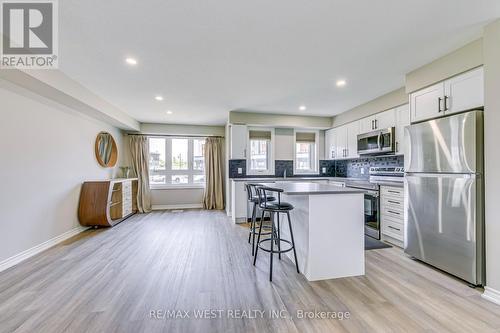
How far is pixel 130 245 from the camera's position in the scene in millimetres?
3307

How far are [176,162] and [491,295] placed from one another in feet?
20.9

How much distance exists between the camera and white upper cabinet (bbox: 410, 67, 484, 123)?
7.08 ft

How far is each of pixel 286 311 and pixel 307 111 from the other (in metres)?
4.13

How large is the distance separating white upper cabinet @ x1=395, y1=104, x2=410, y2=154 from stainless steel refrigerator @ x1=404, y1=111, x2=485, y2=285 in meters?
0.72

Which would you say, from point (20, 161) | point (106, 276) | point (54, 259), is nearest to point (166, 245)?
point (106, 276)

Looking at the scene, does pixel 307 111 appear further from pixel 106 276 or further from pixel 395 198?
pixel 106 276

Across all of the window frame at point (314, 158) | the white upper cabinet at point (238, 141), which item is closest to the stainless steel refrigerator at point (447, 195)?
the window frame at point (314, 158)

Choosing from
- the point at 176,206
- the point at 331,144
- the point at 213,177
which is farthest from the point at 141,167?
the point at 331,144

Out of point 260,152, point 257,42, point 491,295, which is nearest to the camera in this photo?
point 491,295

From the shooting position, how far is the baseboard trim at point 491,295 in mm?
1843

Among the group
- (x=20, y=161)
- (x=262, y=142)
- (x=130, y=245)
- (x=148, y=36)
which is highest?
(x=148, y=36)

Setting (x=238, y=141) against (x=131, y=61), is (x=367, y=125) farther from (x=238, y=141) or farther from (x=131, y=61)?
(x=131, y=61)

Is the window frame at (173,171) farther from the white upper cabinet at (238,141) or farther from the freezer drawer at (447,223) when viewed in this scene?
the freezer drawer at (447,223)

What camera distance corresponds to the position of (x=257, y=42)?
2162 mm
